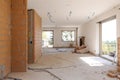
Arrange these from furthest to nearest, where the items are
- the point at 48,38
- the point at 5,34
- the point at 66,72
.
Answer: the point at 48,38 → the point at 66,72 → the point at 5,34

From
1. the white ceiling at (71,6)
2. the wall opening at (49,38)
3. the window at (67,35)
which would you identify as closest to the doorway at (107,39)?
the white ceiling at (71,6)

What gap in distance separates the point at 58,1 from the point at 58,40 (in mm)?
12560

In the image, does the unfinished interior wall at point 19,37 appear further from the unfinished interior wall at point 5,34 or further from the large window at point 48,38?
the large window at point 48,38

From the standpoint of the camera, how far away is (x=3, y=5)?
4.33 metres

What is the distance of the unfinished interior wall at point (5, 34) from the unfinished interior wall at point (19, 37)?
0.71ft

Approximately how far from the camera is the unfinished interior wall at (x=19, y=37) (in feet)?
17.1

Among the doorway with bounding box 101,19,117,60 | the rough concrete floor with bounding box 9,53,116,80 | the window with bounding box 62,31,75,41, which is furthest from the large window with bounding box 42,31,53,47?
the rough concrete floor with bounding box 9,53,116,80

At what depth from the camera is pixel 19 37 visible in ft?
17.2

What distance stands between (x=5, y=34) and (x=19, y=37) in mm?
689

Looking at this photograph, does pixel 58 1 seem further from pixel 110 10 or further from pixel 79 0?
pixel 110 10

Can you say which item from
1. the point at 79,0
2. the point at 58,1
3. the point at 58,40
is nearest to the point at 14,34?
the point at 58,1

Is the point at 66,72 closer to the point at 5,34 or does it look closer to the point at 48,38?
the point at 5,34

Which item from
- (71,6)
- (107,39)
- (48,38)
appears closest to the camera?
(71,6)

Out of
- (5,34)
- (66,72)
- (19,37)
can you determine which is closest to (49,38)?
(19,37)
